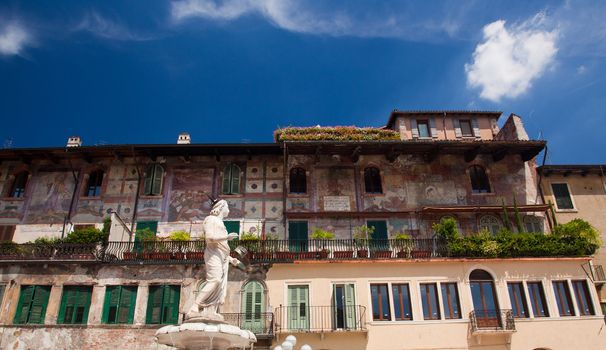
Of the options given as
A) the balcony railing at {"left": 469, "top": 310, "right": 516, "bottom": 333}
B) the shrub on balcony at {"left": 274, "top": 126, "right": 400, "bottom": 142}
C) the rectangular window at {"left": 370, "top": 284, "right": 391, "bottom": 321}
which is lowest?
the balcony railing at {"left": 469, "top": 310, "right": 516, "bottom": 333}

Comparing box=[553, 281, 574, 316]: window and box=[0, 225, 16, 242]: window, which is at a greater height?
box=[0, 225, 16, 242]: window

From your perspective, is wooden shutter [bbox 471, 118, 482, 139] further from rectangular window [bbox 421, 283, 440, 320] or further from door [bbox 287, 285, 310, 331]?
door [bbox 287, 285, 310, 331]

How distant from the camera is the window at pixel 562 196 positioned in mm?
24797

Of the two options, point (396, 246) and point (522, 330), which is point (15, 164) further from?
point (522, 330)

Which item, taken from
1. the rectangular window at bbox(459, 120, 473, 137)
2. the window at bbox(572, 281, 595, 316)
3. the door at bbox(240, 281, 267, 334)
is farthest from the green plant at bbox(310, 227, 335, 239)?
the window at bbox(572, 281, 595, 316)

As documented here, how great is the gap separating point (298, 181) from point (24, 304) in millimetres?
13530

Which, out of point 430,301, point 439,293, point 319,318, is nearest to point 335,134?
point 439,293

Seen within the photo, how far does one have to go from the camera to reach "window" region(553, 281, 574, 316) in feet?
65.9

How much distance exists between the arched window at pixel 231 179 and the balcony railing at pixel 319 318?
7118 mm

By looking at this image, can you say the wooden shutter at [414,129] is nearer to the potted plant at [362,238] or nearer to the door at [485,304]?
the potted plant at [362,238]

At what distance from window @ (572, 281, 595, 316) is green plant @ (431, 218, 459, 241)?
550 centimetres

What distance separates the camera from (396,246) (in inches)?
857

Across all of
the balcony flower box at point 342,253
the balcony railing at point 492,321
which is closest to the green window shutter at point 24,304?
the balcony flower box at point 342,253

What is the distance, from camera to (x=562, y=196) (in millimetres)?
25031
